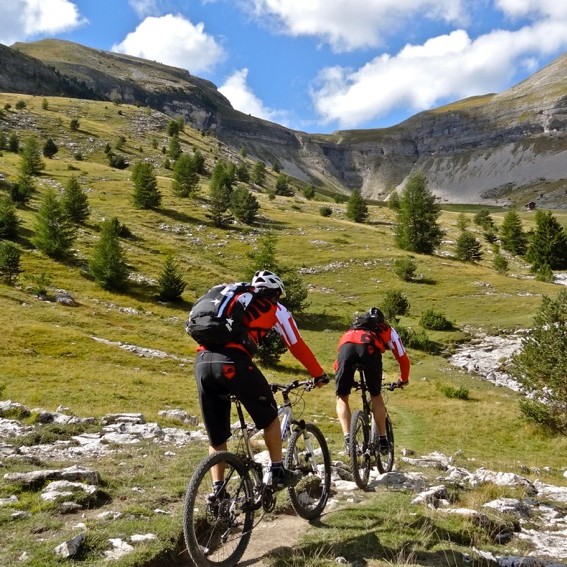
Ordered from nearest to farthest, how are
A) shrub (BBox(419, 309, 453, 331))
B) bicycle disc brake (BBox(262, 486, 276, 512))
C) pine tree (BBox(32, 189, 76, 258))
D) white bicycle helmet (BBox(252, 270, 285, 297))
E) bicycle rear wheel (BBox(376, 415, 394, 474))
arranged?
bicycle disc brake (BBox(262, 486, 276, 512)) < white bicycle helmet (BBox(252, 270, 285, 297)) < bicycle rear wheel (BBox(376, 415, 394, 474)) < shrub (BBox(419, 309, 453, 331)) < pine tree (BBox(32, 189, 76, 258))

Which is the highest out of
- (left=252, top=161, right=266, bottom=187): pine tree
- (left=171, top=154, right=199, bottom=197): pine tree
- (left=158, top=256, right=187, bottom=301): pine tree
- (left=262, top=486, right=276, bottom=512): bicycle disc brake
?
(left=252, top=161, right=266, bottom=187): pine tree

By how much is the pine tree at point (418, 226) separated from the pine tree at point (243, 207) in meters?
25.3

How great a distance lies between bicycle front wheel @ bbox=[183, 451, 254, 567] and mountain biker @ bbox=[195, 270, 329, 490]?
Answer: 0.45ft

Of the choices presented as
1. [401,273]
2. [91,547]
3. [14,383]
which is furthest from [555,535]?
[401,273]

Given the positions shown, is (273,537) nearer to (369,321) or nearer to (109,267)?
(369,321)

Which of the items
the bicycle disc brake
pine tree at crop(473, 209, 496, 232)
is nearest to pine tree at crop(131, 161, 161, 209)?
pine tree at crop(473, 209, 496, 232)

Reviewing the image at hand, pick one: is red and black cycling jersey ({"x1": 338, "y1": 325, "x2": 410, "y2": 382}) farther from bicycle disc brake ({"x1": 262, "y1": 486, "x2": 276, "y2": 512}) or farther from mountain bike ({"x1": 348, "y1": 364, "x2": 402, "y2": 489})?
bicycle disc brake ({"x1": 262, "y1": 486, "x2": 276, "y2": 512})

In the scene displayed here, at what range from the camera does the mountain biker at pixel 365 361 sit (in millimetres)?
9070

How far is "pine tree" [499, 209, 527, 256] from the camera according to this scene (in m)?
92.5

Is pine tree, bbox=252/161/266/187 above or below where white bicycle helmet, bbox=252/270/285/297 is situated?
above

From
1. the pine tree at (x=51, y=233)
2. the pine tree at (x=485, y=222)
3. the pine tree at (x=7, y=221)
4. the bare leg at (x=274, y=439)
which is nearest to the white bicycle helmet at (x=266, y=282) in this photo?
the bare leg at (x=274, y=439)

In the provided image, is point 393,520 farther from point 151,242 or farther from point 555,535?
point 151,242

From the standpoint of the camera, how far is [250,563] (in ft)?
19.1

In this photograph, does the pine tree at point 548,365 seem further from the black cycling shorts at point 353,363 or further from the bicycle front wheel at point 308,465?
the bicycle front wheel at point 308,465
